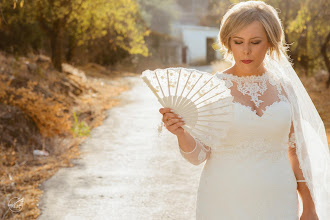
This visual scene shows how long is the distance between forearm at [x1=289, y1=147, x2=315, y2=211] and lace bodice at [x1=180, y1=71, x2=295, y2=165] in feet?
0.55

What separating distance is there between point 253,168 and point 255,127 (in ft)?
0.77

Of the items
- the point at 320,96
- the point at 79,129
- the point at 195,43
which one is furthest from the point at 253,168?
the point at 195,43

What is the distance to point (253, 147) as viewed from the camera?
2684mm

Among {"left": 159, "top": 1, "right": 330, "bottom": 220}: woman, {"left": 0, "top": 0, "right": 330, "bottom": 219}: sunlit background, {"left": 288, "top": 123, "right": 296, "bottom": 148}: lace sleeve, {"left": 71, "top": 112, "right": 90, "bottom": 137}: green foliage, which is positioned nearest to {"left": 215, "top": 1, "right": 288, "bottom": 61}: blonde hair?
{"left": 159, "top": 1, "right": 330, "bottom": 220}: woman

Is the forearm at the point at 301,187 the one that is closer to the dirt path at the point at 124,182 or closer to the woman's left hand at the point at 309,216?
the woman's left hand at the point at 309,216

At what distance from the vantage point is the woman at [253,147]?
8.66 ft

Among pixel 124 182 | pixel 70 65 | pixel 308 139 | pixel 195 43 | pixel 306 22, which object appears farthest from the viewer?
pixel 195 43

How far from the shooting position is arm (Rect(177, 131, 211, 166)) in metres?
2.57

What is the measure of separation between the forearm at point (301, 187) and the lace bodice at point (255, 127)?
167mm

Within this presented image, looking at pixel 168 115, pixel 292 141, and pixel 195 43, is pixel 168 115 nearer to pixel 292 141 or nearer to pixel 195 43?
pixel 292 141

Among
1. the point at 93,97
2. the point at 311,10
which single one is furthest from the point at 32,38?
the point at 311,10

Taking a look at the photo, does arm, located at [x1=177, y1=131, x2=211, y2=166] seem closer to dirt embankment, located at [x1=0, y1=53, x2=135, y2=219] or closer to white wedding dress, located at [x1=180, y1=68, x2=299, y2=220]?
white wedding dress, located at [x1=180, y1=68, x2=299, y2=220]

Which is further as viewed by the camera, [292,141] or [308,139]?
[308,139]

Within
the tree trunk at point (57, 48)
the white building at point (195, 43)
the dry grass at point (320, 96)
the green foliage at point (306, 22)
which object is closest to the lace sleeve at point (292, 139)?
the dry grass at point (320, 96)
